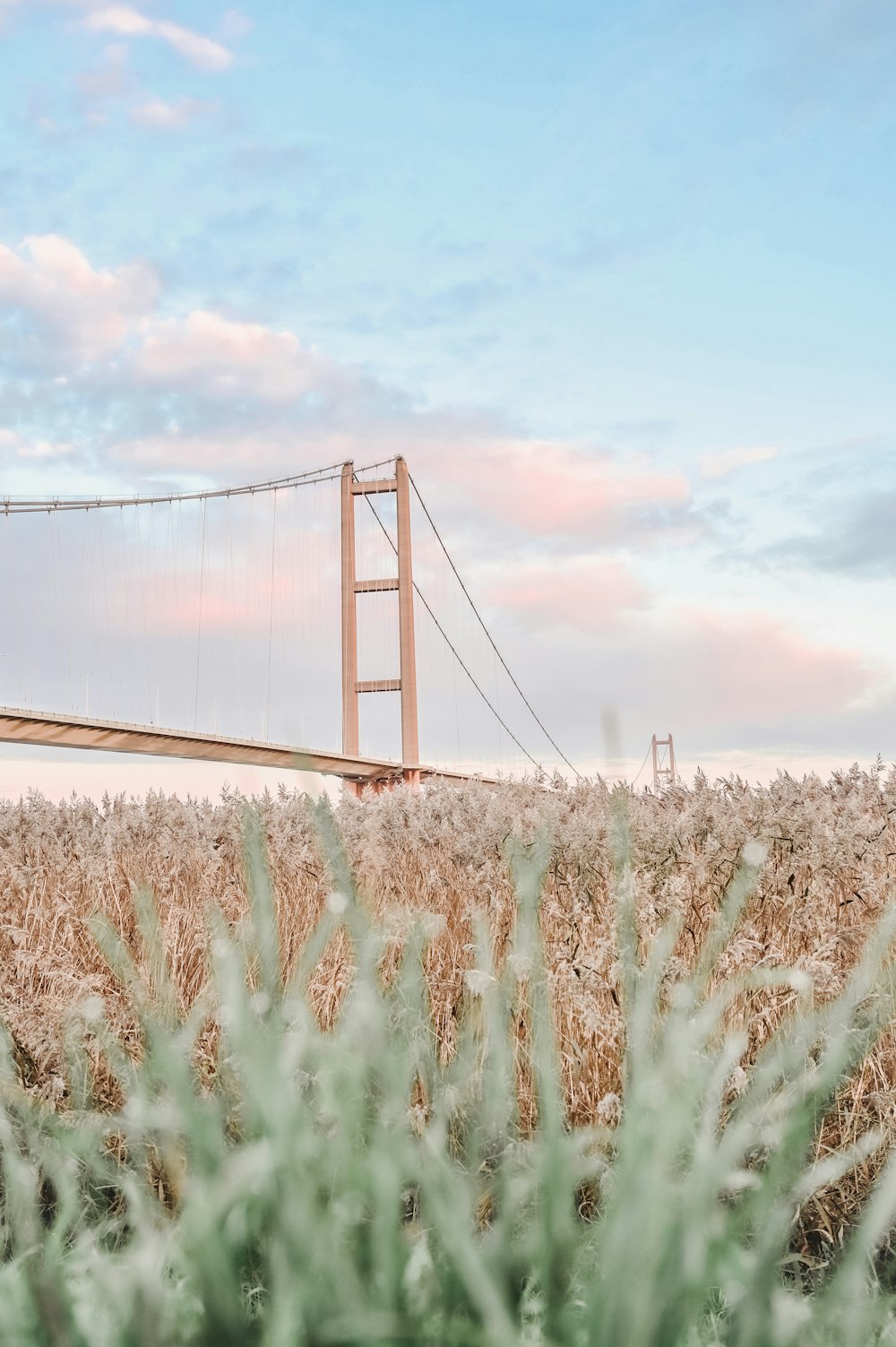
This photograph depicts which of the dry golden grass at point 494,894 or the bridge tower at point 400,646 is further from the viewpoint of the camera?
the bridge tower at point 400,646

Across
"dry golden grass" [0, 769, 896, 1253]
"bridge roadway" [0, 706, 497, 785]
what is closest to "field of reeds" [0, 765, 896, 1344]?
"dry golden grass" [0, 769, 896, 1253]

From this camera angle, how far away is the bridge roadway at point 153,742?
2372 centimetres

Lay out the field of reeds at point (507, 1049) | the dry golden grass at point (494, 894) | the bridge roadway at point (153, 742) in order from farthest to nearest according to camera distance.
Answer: the bridge roadway at point (153, 742)
the dry golden grass at point (494, 894)
the field of reeds at point (507, 1049)

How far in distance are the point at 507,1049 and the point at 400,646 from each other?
85.1 feet

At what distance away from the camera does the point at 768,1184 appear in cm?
80

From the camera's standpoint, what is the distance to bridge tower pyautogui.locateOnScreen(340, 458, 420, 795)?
2547cm

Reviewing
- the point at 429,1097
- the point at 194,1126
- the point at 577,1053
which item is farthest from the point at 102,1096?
the point at 194,1126

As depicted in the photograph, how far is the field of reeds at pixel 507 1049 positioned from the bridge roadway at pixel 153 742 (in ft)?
62.7

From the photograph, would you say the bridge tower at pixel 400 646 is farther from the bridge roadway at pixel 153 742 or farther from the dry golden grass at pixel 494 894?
the dry golden grass at pixel 494 894

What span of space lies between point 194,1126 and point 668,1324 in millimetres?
383

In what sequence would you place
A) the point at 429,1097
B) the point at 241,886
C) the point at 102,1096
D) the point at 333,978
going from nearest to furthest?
1. the point at 429,1097
2. the point at 102,1096
3. the point at 333,978
4. the point at 241,886

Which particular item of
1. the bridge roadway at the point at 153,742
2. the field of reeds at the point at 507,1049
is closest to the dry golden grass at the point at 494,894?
the field of reeds at the point at 507,1049

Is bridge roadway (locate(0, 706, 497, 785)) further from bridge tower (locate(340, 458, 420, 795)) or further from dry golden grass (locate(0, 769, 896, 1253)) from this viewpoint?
dry golden grass (locate(0, 769, 896, 1253))

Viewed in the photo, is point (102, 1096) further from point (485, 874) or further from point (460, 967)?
point (485, 874)
